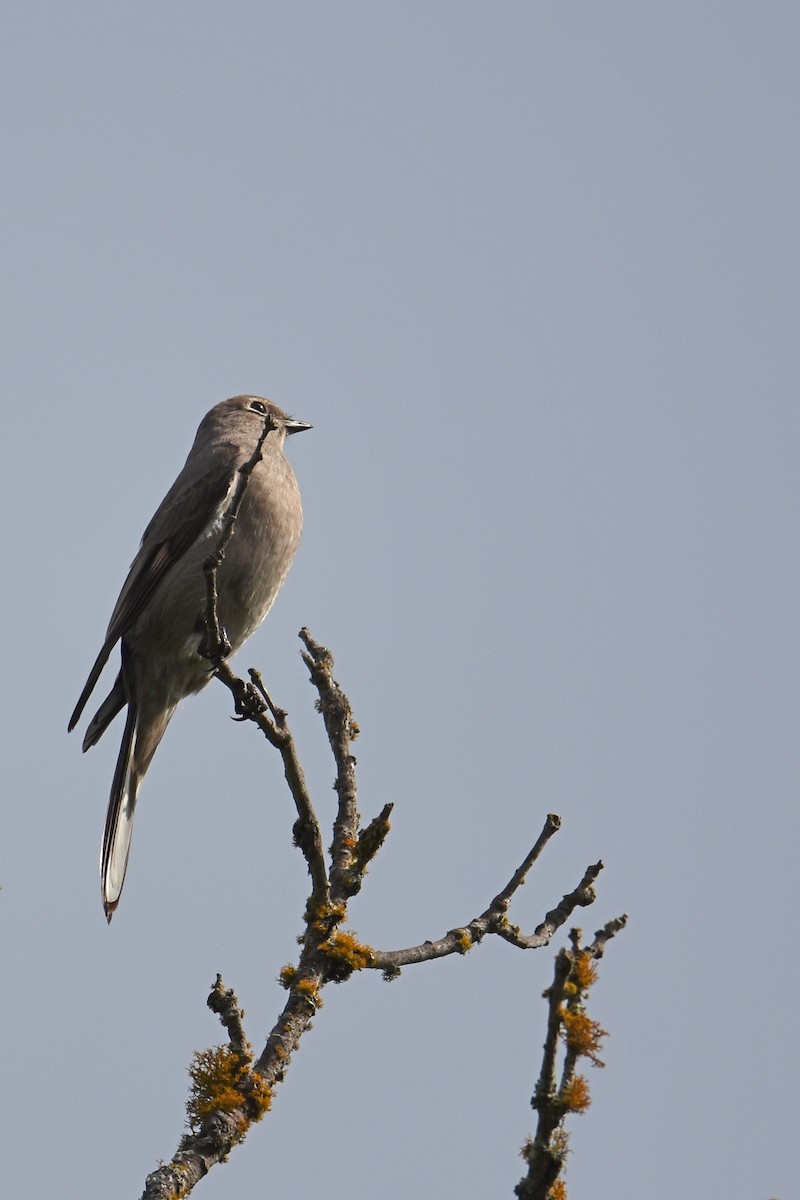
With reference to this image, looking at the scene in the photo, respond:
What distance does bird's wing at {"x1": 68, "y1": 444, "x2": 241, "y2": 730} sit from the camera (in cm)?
686

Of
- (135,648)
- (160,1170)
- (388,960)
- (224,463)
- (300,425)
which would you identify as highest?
(300,425)

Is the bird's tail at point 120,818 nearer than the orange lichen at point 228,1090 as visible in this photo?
No

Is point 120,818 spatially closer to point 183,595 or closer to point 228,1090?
point 183,595

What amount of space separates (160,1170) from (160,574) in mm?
3806

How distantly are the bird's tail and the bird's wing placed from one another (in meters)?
0.39

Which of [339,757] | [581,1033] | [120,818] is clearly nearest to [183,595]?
[120,818]

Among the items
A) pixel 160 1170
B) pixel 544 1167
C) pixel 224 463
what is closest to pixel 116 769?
pixel 224 463

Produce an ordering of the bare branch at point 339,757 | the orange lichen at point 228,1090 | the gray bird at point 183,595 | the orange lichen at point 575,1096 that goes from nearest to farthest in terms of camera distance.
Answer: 1. the orange lichen at point 575,1096
2. the orange lichen at point 228,1090
3. the bare branch at point 339,757
4. the gray bird at point 183,595

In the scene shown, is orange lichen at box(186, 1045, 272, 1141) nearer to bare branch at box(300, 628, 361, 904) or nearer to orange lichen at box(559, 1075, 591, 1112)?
bare branch at box(300, 628, 361, 904)

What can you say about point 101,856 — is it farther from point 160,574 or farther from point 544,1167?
point 544,1167

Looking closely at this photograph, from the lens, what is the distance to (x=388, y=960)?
4359mm

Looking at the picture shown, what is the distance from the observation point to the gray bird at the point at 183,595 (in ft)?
21.7

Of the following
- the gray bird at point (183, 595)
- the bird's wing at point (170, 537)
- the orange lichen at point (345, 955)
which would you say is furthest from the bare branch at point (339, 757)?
the bird's wing at point (170, 537)

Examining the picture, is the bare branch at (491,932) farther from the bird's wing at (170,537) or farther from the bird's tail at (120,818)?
the bird's wing at (170,537)
